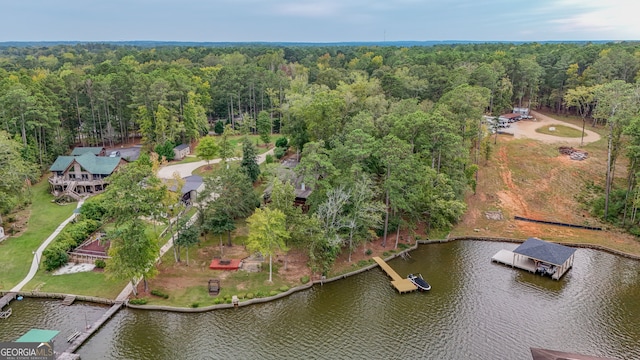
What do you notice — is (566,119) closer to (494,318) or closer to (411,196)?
(411,196)

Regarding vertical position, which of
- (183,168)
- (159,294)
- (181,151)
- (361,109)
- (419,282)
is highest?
(361,109)

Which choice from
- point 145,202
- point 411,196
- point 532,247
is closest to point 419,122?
point 411,196

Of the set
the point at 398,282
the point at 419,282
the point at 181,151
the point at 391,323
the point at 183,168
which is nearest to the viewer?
the point at 391,323

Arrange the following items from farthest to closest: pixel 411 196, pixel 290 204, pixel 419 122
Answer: pixel 419 122 < pixel 411 196 < pixel 290 204

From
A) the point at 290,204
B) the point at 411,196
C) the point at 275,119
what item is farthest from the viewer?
the point at 275,119

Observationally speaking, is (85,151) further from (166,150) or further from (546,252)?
(546,252)

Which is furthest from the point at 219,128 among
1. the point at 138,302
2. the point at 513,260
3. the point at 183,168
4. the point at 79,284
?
the point at 513,260

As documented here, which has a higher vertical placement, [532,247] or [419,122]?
[419,122]

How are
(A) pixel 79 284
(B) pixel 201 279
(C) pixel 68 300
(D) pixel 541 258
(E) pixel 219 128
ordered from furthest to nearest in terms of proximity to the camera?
1. (E) pixel 219 128
2. (D) pixel 541 258
3. (B) pixel 201 279
4. (A) pixel 79 284
5. (C) pixel 68 300
